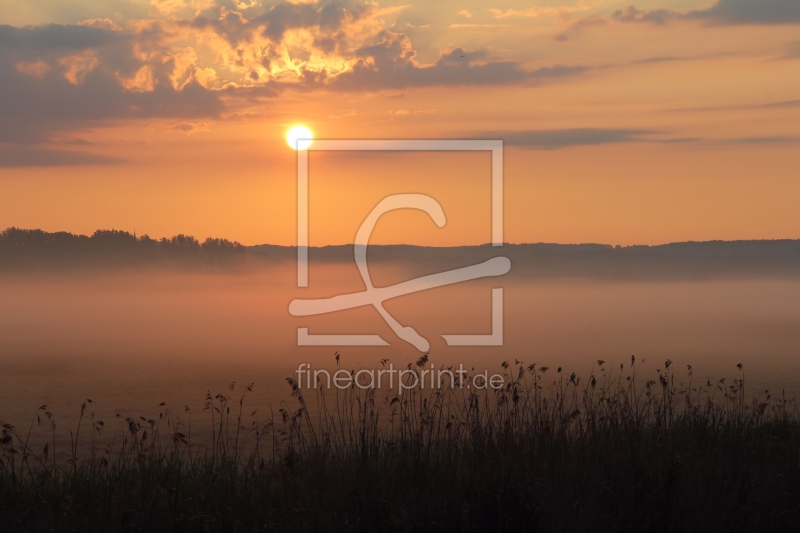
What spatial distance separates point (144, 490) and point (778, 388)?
53.8 feet

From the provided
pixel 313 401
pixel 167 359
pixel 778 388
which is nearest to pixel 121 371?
pixel 167 359

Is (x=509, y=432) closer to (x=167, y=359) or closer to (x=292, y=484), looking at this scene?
(x=292, y=484)

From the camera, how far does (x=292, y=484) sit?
7043 mm

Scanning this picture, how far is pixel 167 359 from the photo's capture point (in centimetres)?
3494

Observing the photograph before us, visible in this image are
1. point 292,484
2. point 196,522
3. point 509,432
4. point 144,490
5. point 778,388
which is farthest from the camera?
point 778,388

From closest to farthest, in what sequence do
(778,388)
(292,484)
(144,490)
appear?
(144,490) < (292,484) < (778,388)

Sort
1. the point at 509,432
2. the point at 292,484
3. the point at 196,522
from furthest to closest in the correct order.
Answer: the point at 509,432
the point at 292,484
the point at 196,522

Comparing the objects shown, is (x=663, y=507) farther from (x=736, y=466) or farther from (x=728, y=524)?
(x=736, y=466)

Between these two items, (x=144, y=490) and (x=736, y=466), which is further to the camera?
(x=736, y=466)

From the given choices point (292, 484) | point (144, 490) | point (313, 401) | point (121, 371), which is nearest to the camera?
point (144, 490)

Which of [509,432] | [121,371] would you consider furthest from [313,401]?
[121,371]

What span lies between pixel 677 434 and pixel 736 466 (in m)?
1.72

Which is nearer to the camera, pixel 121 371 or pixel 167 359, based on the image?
pixel 121 371

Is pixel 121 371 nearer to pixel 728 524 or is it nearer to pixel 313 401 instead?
pixel 313 401
